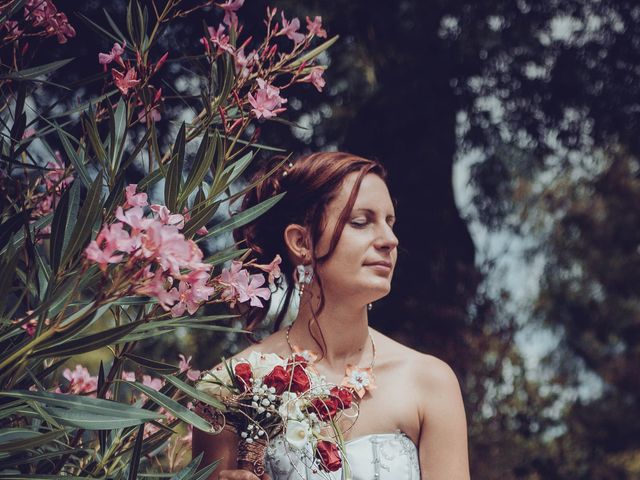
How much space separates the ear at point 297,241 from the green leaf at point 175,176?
3.63 ft

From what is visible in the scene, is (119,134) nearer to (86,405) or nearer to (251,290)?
(251,290)

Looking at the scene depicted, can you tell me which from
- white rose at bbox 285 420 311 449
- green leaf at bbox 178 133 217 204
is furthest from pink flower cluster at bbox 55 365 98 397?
green leaf at bbox 178 133 217 204

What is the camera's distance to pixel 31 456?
217 cm

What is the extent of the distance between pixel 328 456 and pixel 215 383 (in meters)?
0.46

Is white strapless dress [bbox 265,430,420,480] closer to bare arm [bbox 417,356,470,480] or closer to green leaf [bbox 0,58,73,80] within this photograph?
bare arm [bbox 417,356,470,480]

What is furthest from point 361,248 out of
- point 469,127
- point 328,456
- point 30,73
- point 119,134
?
point 469,127

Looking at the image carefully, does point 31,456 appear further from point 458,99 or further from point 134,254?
point 458,99

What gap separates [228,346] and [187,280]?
5.48 meters

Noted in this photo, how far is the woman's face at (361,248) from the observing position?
3127mm

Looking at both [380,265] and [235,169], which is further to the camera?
[380,265]

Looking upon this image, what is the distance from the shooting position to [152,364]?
7.52ft

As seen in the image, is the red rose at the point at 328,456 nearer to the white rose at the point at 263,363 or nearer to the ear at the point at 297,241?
the white rose at the point at 263,363

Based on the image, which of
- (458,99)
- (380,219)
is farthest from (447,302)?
(380,219)

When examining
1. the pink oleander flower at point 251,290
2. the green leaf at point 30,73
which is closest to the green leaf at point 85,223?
the pink oleander flower at point 251,290
